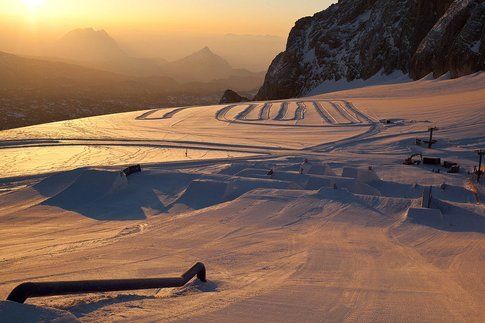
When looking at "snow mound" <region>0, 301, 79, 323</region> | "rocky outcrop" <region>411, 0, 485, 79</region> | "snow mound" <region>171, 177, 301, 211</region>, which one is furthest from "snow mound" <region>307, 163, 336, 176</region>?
"rocky outcrop" <region>411, 0, 485, 79</region>

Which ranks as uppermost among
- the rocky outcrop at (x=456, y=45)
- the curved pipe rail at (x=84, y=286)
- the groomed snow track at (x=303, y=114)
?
the rocky outcrop at (x=456, y=45)

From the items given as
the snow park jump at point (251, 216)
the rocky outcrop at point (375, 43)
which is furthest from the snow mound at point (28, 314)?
the rocky outcrop at point (375, 43)

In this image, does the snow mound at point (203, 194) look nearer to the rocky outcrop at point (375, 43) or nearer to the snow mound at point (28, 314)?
the snow mound at point (28, 314)

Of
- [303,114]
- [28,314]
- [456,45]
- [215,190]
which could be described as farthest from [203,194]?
[456,45]

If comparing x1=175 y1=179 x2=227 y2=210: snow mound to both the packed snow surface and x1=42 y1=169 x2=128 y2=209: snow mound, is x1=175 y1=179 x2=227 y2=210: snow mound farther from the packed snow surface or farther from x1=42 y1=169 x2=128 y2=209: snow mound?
x1=42 y1=169 x2=128 y2=209: snow mound

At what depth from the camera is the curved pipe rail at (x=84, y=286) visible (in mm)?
3600

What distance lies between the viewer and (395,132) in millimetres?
24703

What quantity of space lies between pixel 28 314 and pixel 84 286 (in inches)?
33.0

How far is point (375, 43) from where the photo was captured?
66562 mm

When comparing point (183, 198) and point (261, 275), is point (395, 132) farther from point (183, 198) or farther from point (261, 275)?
point (261, 275)

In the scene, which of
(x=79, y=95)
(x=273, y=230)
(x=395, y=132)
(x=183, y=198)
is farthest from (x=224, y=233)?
(x=79, y=95)

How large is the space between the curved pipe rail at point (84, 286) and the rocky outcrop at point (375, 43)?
49960mm

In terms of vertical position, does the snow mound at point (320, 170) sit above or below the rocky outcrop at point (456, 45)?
below

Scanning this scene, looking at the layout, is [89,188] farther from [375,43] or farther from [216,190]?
[375,43]
